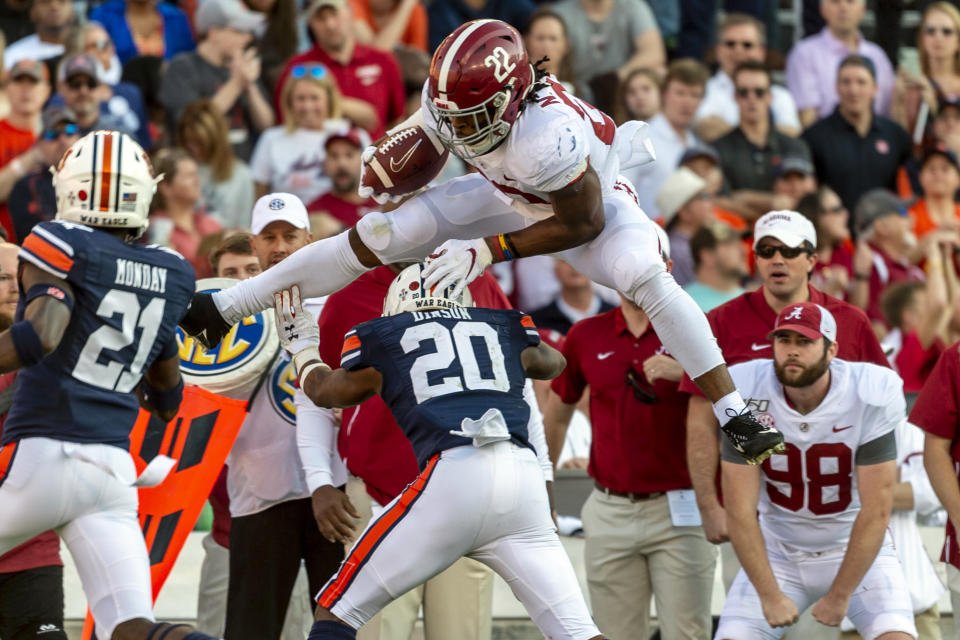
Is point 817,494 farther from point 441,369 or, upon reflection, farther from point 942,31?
point 942,31

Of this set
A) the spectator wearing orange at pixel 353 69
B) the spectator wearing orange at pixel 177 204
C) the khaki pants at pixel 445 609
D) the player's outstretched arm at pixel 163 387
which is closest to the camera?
the player's outstretched arm at pixel 163 387

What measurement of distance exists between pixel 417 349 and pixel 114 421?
37.3 inches

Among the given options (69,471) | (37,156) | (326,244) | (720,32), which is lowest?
(69,471)

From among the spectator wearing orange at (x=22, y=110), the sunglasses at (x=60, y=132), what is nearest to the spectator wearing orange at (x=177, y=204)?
the sunglasses at (x=60, y=132)

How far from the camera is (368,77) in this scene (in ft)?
34.0

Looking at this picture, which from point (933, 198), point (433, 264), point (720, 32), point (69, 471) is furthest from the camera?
point (720, 32)

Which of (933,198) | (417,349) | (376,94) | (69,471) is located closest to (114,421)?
(69,471)

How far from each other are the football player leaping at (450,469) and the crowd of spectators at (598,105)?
3132 millimetres

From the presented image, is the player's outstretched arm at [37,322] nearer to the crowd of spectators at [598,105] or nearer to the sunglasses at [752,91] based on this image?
the crowd of spectators at [598,105]

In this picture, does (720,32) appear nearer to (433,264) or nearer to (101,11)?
(101,11)

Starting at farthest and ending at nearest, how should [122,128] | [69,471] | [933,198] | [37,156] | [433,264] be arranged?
[933,198], [122,128], [37,156], [433,264], [69,471]

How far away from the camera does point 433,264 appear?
16.0 feet

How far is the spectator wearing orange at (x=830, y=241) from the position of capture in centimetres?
923

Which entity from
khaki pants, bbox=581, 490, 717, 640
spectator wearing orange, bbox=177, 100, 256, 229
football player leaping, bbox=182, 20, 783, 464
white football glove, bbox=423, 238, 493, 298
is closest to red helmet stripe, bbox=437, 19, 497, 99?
football player leaping, bbox=182, 20, 783, 464
